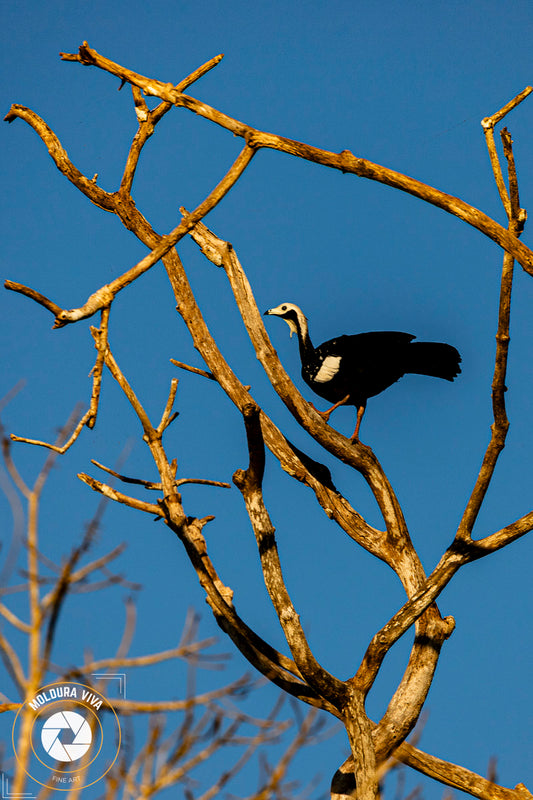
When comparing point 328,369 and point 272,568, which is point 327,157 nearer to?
point 328,369

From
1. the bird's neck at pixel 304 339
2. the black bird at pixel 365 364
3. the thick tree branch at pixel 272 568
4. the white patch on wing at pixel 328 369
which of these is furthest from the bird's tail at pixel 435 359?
the thick tree branch at pixel 272 568

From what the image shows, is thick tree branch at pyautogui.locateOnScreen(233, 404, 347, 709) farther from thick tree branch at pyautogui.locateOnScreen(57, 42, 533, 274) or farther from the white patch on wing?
the white patch on wing

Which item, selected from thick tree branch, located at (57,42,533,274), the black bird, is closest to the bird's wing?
the black bird

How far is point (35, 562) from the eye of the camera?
256 cm

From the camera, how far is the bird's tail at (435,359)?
672cm

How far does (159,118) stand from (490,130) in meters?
3.80

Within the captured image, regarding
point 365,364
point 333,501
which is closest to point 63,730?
point 333,501

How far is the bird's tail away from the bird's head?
3.70 ft

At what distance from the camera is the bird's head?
24.9 feet

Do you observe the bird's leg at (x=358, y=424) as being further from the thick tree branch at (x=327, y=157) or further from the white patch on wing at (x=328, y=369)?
the thick tree branch at (x=327, y=157)

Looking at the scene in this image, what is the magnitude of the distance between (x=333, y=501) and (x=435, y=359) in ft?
4.47

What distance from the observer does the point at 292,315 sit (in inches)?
301

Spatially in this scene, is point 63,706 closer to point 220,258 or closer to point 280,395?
point 280,395

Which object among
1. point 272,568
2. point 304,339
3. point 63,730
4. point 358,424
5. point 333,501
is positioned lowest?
point 63,730
